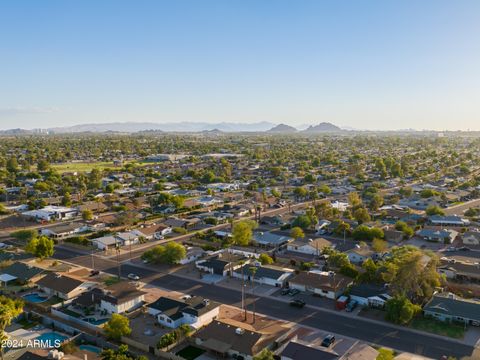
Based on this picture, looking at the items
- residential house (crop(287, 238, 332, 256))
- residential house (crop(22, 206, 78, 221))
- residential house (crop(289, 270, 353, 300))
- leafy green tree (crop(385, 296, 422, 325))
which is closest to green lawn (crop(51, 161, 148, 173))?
residential house (crop(22, 206, 78, 221))

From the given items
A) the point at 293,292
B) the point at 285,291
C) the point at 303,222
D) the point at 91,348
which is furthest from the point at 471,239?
the point at 91,348

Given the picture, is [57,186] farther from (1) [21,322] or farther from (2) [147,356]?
(2) [147,356]

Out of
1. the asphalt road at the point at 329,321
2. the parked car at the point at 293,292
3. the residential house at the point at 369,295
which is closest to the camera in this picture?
the asphalt road at the point at 329,321

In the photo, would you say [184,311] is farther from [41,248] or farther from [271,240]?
[41,248]

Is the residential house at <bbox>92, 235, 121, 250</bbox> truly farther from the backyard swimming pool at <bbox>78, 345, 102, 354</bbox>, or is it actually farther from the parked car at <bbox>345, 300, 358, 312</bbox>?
the parked car at <bbox>345, 300, 358, 312</bbox>

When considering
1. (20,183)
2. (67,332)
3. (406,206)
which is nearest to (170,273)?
(67,332)

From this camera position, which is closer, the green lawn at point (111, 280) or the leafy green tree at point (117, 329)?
the leafy green tree at point (117, 329)

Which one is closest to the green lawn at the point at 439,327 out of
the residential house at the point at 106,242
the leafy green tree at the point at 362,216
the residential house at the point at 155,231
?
the leafy green tree at the point at 362,216

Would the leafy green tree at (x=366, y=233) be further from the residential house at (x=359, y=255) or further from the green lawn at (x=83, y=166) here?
the green lawn at (x=83, y=166)
